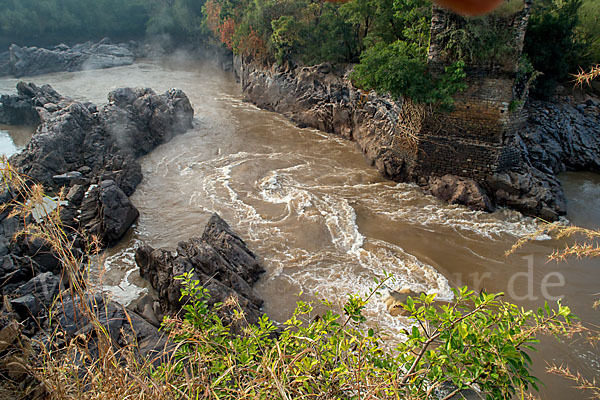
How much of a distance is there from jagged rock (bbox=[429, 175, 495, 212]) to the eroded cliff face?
0.02 metres

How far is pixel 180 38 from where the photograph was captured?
35438 mm

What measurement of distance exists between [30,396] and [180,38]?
3890 centimetres

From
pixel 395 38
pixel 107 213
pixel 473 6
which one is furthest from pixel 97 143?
pixel 473 6

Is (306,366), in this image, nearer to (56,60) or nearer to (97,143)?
(97,143)

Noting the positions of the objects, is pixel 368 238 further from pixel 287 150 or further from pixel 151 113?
pixel 151 113

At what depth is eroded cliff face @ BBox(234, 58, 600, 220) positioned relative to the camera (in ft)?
29.4

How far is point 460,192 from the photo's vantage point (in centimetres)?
911

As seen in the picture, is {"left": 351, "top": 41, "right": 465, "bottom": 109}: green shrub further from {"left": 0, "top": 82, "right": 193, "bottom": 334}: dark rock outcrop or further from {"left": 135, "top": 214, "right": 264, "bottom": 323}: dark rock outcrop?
{"left": 0, "top": 82, "right": 193, "bottom": 334}: dark rock outcrop

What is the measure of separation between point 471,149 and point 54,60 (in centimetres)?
3086

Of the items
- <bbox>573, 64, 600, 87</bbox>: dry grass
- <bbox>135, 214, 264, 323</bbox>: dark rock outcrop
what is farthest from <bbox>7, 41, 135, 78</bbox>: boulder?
<bbox>573, 64, 600, 87</bbox>: dry grass

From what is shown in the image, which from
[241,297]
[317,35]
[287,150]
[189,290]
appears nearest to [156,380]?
[189,290]

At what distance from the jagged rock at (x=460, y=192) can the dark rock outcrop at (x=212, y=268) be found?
5301mm

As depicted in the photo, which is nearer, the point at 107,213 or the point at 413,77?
the point at 107,213

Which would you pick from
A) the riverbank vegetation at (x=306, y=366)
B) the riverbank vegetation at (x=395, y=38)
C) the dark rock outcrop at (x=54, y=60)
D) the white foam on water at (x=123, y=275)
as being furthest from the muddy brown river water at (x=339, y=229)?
the dark rock outcrop at (x=54, y=60)
